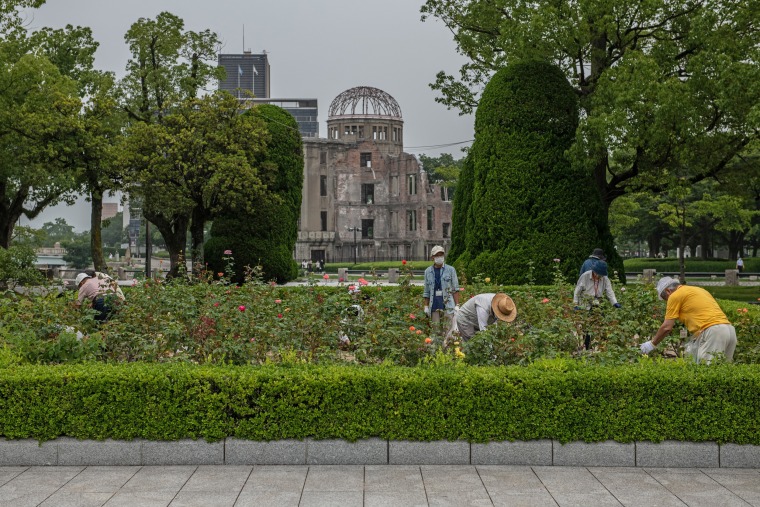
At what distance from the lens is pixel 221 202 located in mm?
32062

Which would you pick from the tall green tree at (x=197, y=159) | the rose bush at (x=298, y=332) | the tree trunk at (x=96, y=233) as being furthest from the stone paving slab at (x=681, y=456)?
the tree trunk at (x=96, y=233)

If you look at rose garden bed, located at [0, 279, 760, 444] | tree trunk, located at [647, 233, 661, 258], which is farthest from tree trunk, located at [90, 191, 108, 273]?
tree trunk, located at [647, 233, 661, 258]

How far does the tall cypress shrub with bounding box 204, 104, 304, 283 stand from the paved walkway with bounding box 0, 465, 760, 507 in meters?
23.0

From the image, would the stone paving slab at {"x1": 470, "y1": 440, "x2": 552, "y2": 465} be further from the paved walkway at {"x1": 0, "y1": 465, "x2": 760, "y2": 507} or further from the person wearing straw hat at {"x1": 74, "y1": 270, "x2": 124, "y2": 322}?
the person wearing straw hat at {"x1": 74, "y1": 270, "x2": 124, "y2": 322}

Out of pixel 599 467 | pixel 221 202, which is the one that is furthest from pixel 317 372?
pixel 221 202

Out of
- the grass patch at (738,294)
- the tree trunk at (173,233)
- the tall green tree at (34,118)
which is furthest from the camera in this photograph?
the tree trunk at (173,233)

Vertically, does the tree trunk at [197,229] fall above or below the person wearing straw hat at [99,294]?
above

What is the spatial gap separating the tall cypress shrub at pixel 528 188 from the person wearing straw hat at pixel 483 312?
10046mm

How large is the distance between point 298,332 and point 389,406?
2846 mm

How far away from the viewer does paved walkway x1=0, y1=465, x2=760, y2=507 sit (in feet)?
22.2

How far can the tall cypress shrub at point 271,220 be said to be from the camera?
3188 cm

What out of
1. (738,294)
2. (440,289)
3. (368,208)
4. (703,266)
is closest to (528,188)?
(440,289)

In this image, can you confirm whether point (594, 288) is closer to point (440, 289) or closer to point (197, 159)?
point (440, 289)

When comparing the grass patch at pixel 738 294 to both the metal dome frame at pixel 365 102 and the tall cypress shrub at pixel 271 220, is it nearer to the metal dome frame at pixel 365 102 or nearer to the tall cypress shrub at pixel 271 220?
the tall cypress shrub at pixel 271 220
